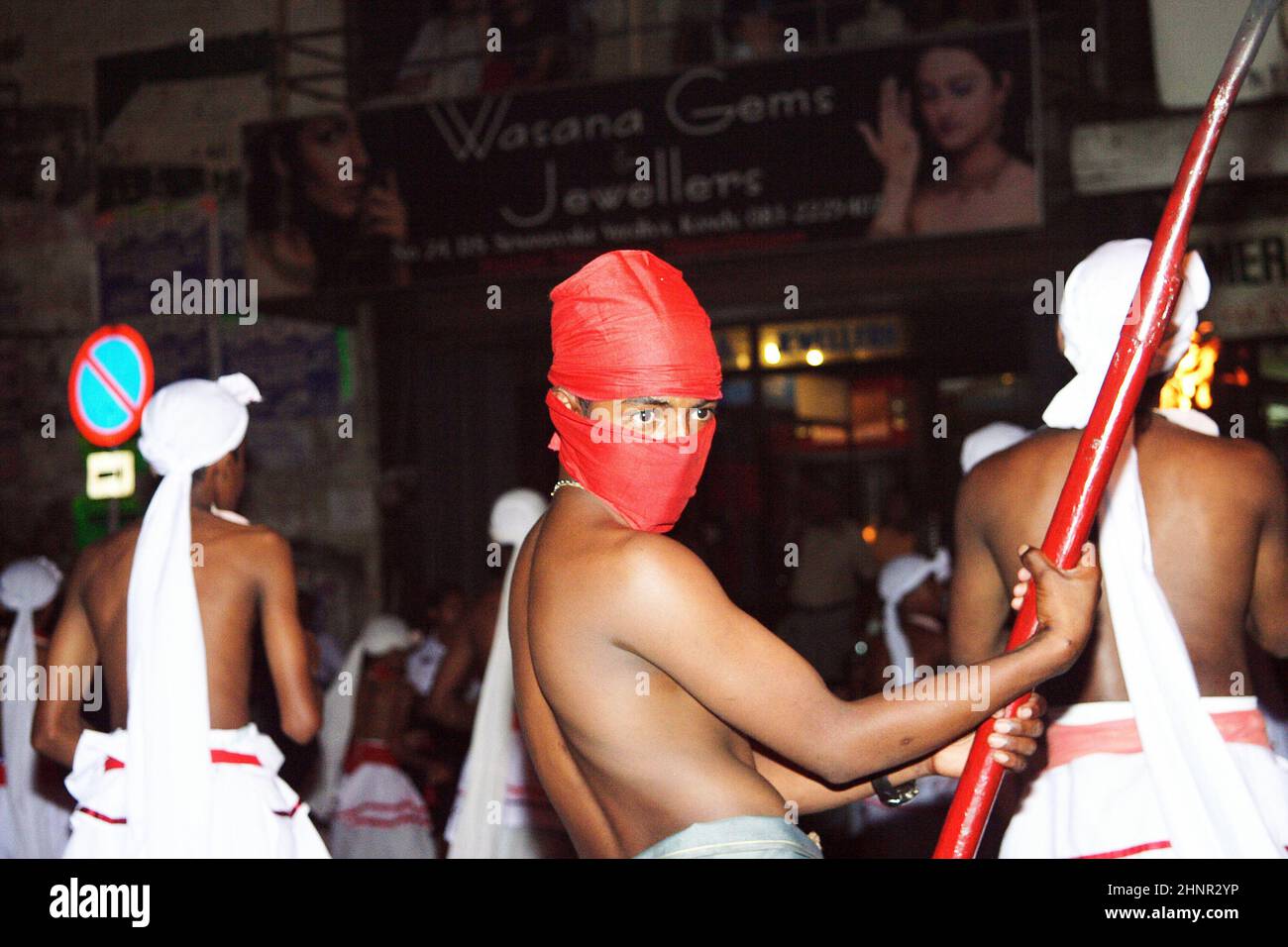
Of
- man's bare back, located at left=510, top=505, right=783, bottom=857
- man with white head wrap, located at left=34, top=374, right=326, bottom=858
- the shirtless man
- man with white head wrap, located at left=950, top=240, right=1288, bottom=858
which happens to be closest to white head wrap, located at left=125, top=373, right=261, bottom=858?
man with white head wrap, located at left=34, top=374, right=326, bottom=858

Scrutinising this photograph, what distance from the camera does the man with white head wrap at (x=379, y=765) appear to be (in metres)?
6.66

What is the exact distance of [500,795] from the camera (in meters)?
5.36

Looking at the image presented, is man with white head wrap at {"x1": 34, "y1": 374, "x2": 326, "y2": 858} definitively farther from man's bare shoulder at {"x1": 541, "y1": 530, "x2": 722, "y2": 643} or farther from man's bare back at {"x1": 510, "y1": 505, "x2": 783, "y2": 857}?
man's bare shoulder at {"x1": 541, "y1": 530, "x2": 722, "y2": 643}

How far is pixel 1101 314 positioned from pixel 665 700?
1.40 m

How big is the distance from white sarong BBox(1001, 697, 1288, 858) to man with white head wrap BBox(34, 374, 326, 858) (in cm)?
196

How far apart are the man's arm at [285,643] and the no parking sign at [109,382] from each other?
265 inches

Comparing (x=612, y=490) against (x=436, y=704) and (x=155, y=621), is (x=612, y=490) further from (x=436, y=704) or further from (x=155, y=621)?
(x=436, y=704)

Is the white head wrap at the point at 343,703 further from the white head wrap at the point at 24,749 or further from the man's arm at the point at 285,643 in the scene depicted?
the man's arm at the point at 285,643

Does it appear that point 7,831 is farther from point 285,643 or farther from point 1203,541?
point 1203,541

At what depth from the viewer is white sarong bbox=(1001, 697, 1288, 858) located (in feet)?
9.20

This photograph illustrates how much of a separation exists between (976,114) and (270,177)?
4.92 metres

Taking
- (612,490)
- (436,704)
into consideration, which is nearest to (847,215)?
(436,704)

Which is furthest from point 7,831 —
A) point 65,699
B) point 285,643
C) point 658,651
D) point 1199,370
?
point 1199,370

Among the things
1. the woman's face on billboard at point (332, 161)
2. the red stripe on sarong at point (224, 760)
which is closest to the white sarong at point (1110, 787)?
the red stripe on sarong at point (224, 760)
